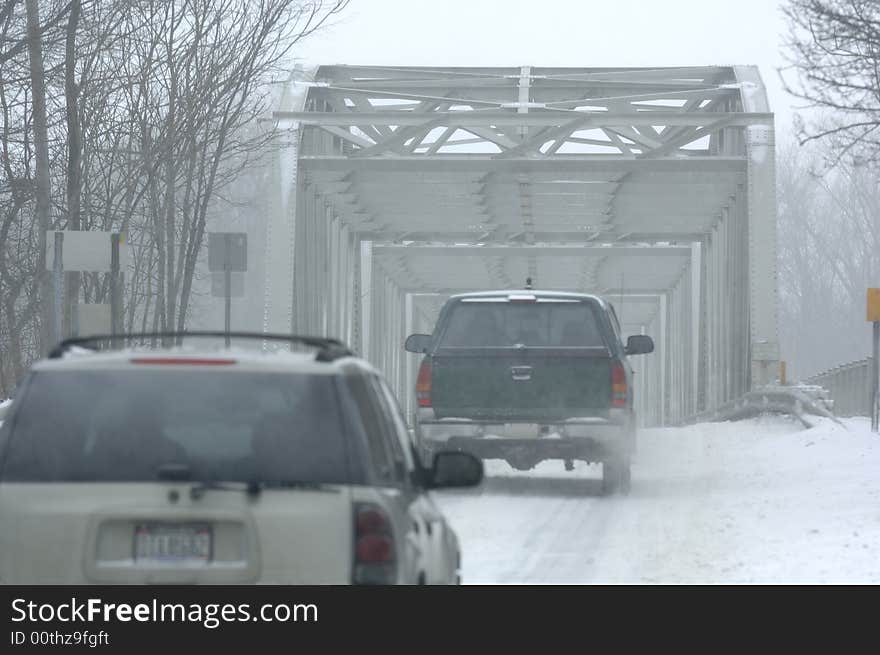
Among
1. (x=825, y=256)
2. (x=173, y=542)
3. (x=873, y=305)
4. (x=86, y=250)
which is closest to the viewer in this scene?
(x=173, y=542)

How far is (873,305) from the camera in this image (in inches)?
925

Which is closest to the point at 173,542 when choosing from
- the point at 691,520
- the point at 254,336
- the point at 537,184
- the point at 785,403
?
the point at 254,336

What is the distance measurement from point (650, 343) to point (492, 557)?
720cm

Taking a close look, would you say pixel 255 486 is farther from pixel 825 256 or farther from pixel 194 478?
pixel 825 256

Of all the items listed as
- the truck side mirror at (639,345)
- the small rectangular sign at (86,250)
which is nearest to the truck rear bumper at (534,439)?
the truck side mirror at (639,345)

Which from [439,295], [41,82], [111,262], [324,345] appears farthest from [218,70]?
[439,295]

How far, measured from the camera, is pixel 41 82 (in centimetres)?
2269

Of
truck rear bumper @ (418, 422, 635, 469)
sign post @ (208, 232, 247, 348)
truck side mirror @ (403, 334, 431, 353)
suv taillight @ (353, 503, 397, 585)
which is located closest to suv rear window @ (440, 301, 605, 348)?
truck rear bumper @ (418, 422, 635, 469)

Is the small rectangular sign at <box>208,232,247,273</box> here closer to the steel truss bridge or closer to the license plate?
the steel truss bridge

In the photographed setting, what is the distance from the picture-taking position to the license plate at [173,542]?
18.6 feet

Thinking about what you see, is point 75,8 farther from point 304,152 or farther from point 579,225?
point 579,225

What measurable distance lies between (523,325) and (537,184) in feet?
72.3

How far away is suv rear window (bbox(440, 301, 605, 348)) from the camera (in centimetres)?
1655

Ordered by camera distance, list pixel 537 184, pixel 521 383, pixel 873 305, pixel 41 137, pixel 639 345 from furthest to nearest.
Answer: pixel 537 184, pixel 873 305, pixel 41 137, pixel 639 345, pixel 521 383
